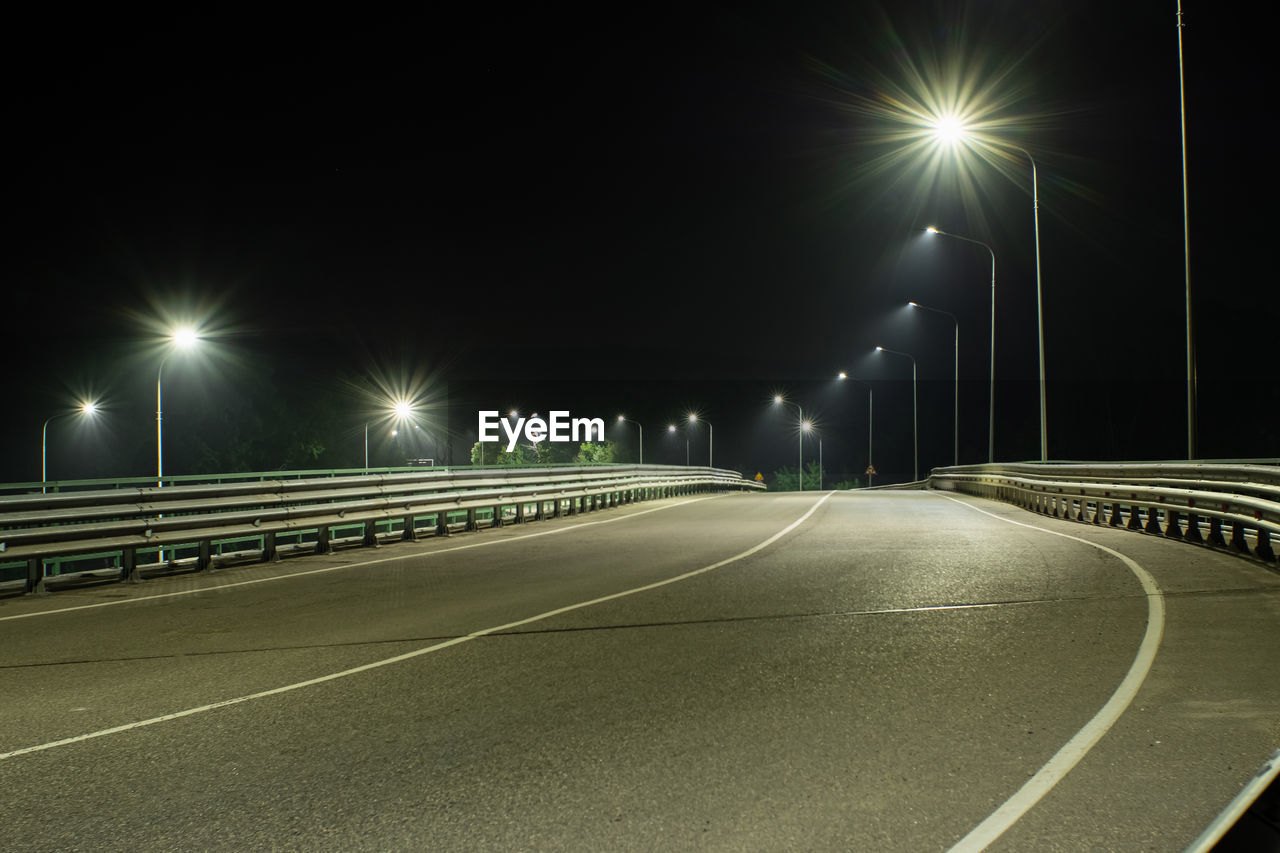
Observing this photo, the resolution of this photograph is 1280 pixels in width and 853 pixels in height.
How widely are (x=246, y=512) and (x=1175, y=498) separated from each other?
14.0 meters

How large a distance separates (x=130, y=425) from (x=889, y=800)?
103322 millimetres

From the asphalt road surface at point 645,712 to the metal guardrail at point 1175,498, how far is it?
80.6 inches

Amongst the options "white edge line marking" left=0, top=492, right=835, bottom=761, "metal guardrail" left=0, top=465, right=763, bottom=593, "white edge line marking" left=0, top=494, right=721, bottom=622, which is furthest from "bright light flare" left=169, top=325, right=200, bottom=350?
"white edge line marking" left=0, top=492, right=835, bottom=761

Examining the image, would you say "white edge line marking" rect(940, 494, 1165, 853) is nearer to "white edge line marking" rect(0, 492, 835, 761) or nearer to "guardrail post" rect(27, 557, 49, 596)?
"white edge line marking" rect(0, 492, 835, 761)

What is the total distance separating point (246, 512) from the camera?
13.2m

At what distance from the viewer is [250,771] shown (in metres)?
4.37

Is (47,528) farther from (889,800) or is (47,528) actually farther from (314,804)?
(889,800)

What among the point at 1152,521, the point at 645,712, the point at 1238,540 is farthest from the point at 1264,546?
the point at 645,712

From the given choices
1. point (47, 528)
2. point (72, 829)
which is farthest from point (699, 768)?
point (47, 528)

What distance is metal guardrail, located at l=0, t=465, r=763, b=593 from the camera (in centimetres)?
1061

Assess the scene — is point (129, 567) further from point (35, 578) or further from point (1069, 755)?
point (1069, 755)

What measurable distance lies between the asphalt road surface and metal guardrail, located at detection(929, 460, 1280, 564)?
205 cm

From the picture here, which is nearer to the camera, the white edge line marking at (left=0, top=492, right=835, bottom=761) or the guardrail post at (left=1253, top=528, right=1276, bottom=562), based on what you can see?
the white edge line marking at (left=0, top=492, right=835, bottom=761)

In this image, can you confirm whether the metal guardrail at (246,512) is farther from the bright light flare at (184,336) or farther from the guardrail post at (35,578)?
the bright light flare at (184,336)
